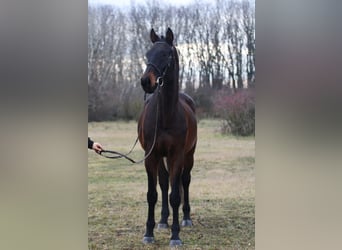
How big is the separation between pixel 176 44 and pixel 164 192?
0.88 meters

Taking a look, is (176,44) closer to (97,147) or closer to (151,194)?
(97,147)

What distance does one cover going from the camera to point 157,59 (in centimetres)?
277

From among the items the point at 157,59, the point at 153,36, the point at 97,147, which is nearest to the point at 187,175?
the point at 97,147

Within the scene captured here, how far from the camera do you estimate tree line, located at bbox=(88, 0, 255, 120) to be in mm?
2797

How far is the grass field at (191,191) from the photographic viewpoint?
9.19ft

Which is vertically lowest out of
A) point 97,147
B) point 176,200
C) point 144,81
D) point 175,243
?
point 175,243

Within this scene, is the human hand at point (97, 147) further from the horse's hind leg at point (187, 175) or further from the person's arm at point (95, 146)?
the horse's hind leg at point (187, 175)

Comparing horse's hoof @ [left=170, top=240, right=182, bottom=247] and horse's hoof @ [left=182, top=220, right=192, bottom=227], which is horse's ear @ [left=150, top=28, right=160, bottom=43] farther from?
horse's hoof @ [left=170, top=240, right=182, bottom=247]

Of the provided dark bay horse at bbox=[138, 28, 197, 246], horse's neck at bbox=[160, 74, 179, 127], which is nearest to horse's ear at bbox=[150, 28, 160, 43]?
dark bay horse at bbox=[138, 28, 197, 246]

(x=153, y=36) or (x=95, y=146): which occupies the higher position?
(x=153, y=36)

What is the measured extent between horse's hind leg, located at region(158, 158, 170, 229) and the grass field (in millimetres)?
31
